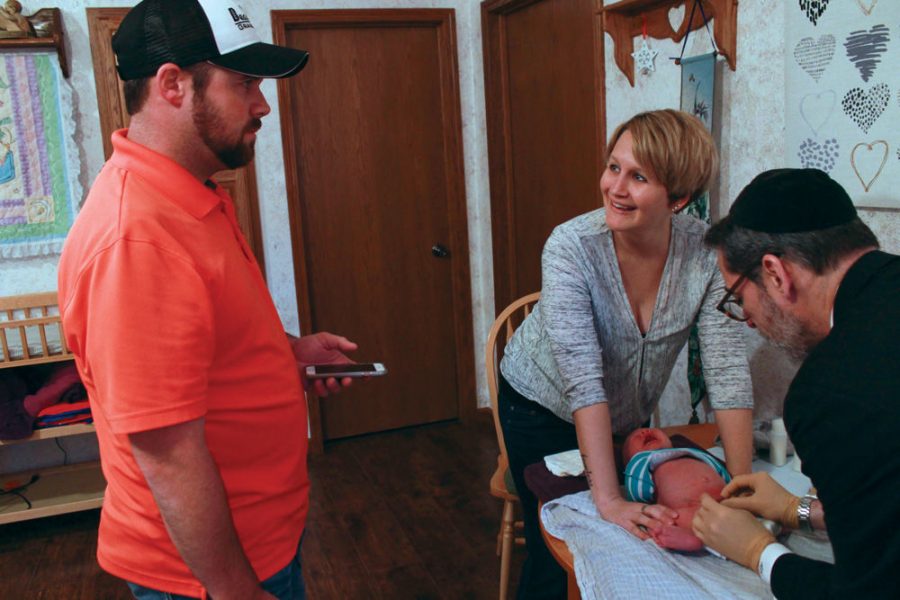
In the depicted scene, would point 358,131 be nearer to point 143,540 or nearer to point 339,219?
point 339,219

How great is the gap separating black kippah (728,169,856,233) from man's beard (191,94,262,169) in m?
0.72

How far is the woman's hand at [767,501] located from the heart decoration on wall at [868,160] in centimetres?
76

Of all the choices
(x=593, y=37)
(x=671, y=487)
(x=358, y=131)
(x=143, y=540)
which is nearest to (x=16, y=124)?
(x=358, y=131)

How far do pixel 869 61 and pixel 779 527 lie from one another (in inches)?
39.9

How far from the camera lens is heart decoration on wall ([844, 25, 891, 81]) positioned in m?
1.60

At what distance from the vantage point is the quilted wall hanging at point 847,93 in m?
1.61

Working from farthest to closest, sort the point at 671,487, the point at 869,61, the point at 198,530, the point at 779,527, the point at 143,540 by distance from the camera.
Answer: the point at 869,61
the point at 671,487
the point at 779,527
the point at 143,540
the point at 198,530

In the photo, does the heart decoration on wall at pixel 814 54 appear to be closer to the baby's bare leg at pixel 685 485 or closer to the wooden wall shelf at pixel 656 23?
the wooden wall shelf at pixel 656 23

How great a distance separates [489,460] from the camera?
358 centimetres

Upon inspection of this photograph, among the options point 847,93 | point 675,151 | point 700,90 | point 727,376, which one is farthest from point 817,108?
point 727,376

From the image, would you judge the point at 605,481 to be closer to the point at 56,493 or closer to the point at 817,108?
the point at 817,108

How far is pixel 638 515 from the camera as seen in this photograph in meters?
1.35

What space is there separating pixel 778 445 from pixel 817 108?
0.78 m

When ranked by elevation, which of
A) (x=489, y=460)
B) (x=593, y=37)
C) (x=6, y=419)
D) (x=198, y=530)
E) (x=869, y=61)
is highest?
(x=593, y=37)
